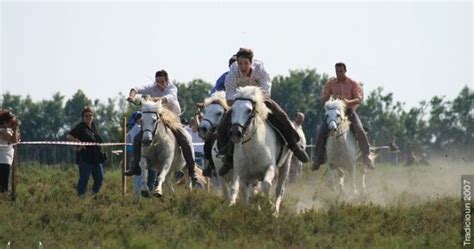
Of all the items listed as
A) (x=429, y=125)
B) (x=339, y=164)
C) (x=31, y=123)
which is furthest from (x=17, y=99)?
(x=339, y=164)

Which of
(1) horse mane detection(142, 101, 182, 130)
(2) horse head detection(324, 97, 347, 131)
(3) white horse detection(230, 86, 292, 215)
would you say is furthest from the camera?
(2) horse head detection(324, 97, 347, 131)

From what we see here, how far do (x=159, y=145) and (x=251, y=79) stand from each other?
386cm

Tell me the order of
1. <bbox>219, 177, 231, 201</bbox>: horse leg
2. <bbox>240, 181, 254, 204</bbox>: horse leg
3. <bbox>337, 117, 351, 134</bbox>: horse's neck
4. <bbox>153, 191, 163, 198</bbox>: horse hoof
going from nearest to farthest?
1. <bbox>240, 181, 254, 204</bbox>: horse leg
2. <bbox>219, 177, 231, 201</bbox>: horse leg
3. <bbox>153, 191, 163, 198</bbox>: horse hoof
4. <bbox>337, 117, 351, 134</bbox>: horse's neck

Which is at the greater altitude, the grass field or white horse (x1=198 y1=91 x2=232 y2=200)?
white horse (x1=198 y1=91 x2=232 y2=200)

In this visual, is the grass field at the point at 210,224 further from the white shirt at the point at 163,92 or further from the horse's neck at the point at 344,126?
the horse's neck at the point at 344,126

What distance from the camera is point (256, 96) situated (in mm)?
17172

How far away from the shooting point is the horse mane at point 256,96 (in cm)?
1700

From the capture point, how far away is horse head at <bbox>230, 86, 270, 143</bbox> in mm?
16531

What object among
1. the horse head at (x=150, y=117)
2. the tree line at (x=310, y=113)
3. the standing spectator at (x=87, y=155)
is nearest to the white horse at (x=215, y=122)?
the horse head at (x=150, y=117)

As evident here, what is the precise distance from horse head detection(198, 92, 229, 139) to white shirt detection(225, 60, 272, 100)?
21 centimetres

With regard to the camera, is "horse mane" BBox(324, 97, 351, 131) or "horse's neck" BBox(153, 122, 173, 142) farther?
"horse mane" BBox(324, 97, 351, 131)

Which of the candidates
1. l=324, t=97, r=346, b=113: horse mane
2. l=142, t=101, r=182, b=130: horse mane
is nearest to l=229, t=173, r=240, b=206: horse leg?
l=142, t=101, r=182, b=130: horse mane

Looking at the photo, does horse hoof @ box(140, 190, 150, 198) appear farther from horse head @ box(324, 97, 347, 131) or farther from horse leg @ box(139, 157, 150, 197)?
horse head @ box(324, 97, 347, 131)

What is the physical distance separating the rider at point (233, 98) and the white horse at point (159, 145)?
2853 mm
